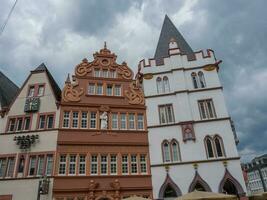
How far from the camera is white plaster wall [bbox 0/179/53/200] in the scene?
17656mm

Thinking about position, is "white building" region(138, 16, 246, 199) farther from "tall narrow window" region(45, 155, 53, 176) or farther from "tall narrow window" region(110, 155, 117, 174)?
Result: "tall narrow window" region(45, 155, 53, 176)

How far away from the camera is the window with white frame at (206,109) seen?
2163cm

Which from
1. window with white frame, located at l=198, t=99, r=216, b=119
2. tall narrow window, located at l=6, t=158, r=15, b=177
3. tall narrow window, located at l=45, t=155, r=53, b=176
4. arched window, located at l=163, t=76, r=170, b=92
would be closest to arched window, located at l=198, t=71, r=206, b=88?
window with white frame, located at l=198, t=99, r=216, b=119

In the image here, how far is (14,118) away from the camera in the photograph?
20906mm

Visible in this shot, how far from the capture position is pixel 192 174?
19.2 meters

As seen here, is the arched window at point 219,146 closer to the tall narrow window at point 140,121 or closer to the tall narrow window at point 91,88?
the tall narrow window at point 140,121

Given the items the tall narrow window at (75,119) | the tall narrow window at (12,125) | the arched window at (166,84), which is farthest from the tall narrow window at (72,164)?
the arched window at (166,84)

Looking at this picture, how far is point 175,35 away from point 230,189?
17765mm

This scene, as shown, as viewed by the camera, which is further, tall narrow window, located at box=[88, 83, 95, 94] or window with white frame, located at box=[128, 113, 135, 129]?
tall narrow window, located at box=[88, 83, 95, 94]

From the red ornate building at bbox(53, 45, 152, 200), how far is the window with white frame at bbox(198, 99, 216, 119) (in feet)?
18.0

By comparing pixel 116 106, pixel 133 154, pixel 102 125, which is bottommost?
pixel 133 154

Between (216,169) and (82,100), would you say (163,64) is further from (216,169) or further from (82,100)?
(216,169)

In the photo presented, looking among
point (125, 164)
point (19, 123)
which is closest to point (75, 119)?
point (19, 123)

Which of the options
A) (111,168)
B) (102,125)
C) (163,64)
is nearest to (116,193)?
(111,168)
